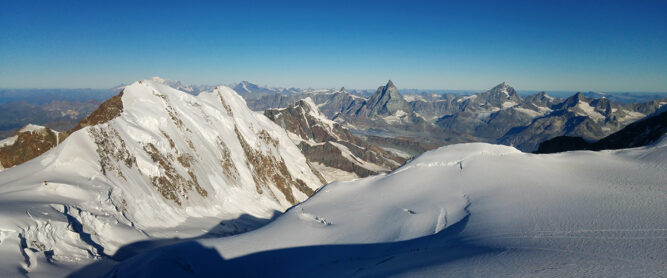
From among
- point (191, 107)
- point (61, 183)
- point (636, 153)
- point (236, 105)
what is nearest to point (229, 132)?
point (191, 107)

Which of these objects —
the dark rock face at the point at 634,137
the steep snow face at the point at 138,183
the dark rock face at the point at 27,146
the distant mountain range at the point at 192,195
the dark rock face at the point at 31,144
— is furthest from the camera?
the dark rock face at the point at 634,137

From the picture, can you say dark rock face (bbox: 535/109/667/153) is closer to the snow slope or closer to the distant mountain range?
the distant mountain range

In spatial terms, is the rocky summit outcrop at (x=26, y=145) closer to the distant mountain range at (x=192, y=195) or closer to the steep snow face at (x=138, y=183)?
the distant mountain range at (x=192, y=195)

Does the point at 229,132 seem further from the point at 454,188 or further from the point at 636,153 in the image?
the point at 636,153

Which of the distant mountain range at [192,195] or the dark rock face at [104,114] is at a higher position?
the dark rock face at [104,114]

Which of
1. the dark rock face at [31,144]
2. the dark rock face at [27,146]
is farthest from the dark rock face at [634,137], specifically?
the dark rock face at [27,146]

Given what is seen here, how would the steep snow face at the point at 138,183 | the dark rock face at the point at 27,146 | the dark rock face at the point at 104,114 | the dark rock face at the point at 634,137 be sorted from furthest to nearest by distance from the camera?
1. the dark rock face at the point at 634,137
2. the dark rock face at the point at 104,114
3. the dark rock face at the point at 27,146
4. the steep snow face at the point at 138,183
